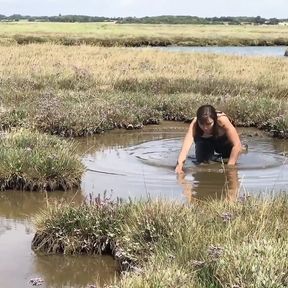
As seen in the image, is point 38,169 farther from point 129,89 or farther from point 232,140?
point 129,89

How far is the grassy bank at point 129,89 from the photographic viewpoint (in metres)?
14.8

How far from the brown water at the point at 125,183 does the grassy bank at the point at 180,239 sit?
26 cm

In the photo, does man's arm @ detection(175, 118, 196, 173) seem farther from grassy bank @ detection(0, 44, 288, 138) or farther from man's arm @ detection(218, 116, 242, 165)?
A: grassy bank @ detection(0, 44, 288, 138)

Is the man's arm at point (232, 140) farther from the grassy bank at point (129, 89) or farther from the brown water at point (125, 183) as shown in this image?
the grassy bank at point (129, 89)

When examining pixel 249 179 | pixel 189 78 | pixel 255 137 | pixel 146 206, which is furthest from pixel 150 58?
pixel 146 206

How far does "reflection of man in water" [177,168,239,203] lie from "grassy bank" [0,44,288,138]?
4.21 metres

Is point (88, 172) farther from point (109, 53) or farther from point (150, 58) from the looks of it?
point (109, 53)

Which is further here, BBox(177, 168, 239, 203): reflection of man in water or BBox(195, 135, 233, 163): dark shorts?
BBox(195, 135, 233, 163): dark shorts

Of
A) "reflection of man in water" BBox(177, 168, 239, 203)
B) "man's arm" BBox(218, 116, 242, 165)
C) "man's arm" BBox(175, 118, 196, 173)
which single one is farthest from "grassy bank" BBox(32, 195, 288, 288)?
"man's arm" BBox(218, 116, 242, 165)

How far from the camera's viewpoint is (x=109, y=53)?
103 feet

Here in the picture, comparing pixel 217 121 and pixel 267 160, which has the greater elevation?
pixel 217 121

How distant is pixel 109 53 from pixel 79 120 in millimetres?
17298

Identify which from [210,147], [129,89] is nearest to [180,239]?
[210,147]

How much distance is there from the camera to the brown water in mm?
6555
